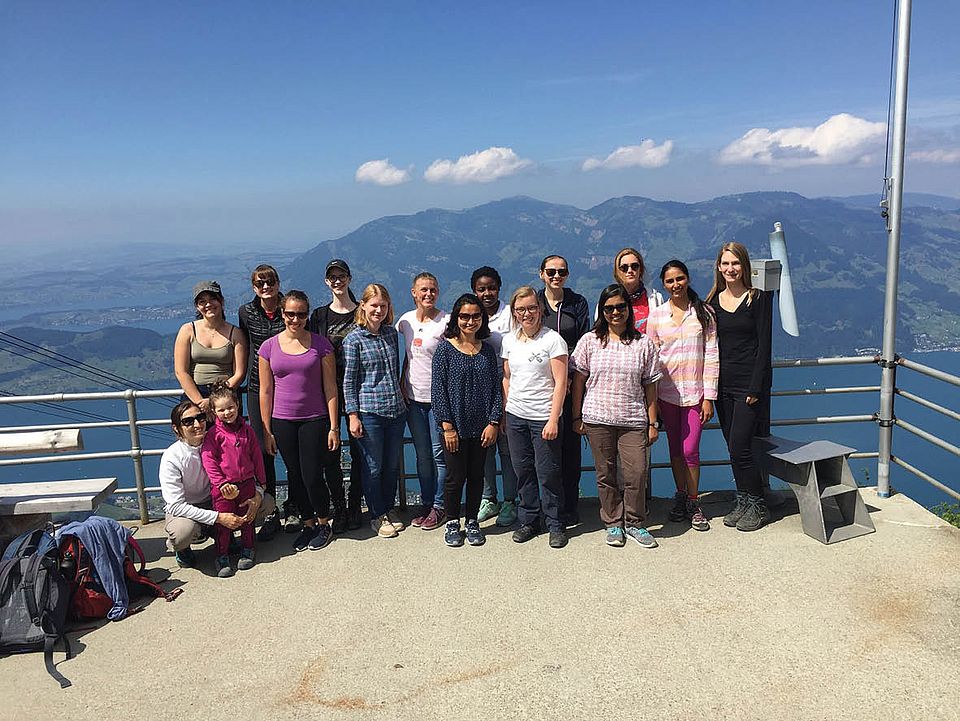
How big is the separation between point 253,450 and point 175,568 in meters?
1.02

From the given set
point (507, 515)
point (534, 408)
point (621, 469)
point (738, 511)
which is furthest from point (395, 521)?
point (738, 511)

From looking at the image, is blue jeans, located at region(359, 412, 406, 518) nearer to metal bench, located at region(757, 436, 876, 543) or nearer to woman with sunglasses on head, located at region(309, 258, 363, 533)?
woman with sunglasses on head, located at region(309, 258, 363, 533)

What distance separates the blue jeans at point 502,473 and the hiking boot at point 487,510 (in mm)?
37

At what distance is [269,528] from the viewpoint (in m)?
5.27

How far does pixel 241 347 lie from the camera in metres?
5.11

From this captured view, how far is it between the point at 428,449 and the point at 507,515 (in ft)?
2.71

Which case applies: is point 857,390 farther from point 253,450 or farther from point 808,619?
point 253,450

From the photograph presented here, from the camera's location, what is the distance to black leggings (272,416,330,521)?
16.2ft

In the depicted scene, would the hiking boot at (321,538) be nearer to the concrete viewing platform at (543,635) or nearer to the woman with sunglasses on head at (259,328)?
the concrete viewing platform at (543,635)

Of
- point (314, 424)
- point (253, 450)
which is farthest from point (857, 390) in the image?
point (253, 450)

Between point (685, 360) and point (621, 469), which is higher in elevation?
point (685, 360)

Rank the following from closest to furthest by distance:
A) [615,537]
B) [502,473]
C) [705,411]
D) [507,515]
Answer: [615,537], [705,411], [507,515], [502,473]

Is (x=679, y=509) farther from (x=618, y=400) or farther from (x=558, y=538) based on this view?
(x=618, y=400)

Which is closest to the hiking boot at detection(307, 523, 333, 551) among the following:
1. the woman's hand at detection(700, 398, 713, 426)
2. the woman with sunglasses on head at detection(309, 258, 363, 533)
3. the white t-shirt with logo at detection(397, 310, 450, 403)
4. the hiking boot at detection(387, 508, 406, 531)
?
the woman with sunglasses on head at detection(309, 258, 363, 533)
